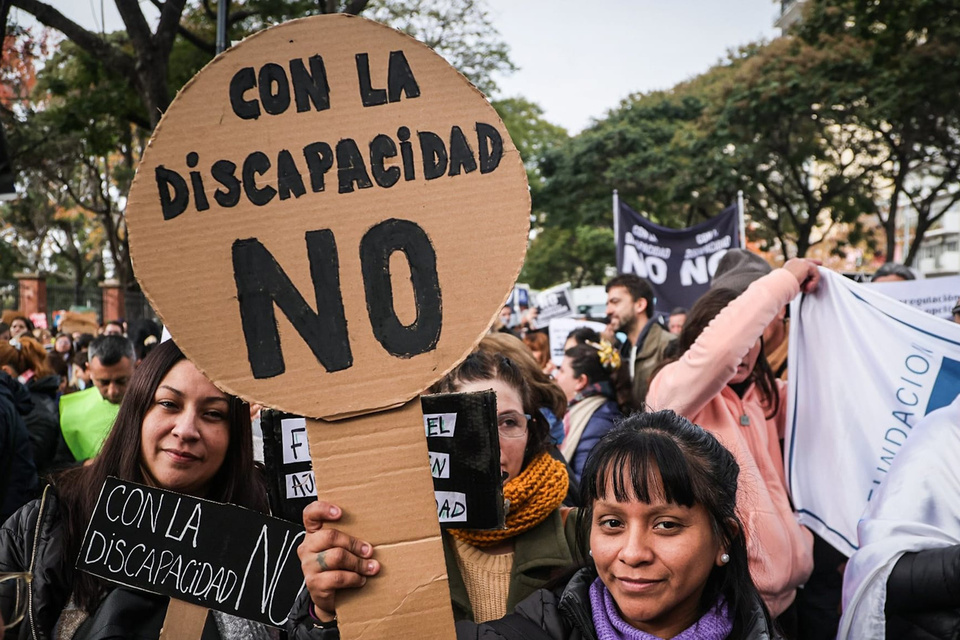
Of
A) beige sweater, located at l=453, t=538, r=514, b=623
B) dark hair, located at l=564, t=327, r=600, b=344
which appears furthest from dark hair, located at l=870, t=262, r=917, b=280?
beige sweater, located at l=453, t=538, r=514, b=623

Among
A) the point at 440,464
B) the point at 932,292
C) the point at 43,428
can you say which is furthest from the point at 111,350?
the point at 932,292

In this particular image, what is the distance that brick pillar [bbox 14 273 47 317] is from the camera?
21.7 meters

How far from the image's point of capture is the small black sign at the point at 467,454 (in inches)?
80.8

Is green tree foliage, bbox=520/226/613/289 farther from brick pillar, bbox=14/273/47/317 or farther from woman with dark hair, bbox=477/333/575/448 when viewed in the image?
woman with dark hair, bbox=477/333/575/448

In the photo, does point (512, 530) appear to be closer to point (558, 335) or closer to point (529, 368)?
point (529, 368)

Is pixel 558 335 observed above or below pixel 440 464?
below

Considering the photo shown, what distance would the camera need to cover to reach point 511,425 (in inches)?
101

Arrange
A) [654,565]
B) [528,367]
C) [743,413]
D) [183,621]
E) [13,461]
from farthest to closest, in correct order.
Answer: [13,461]
[743,413]
[528,367]
[183,621]
[654,565]

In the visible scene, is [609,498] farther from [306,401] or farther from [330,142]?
[330,142]

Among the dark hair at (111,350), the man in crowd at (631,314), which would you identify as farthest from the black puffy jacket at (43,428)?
the man in crowd at (631,314)

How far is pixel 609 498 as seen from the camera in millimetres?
1891

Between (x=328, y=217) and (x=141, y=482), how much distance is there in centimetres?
102

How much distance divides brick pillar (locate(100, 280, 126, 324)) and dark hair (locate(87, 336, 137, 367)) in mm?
20470

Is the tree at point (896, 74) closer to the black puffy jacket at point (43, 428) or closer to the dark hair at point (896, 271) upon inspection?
the dark hair at point (896, 271)
